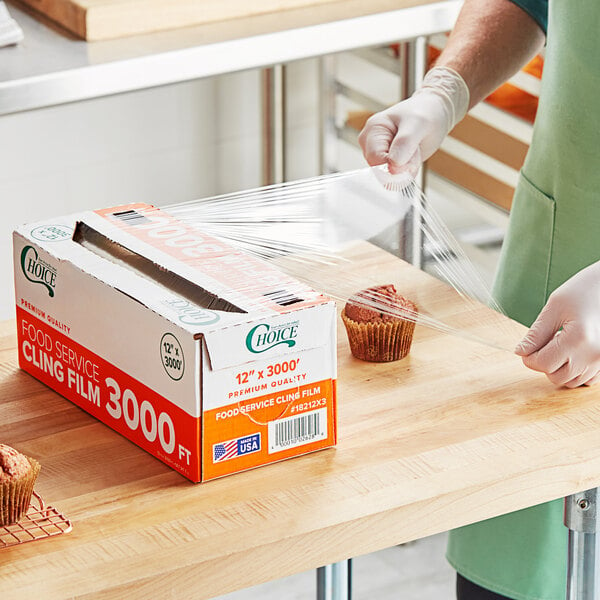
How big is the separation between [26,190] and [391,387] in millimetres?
1960

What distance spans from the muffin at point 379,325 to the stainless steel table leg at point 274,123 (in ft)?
5.62

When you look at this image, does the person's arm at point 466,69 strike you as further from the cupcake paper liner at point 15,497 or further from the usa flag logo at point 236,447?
the cupcake paper liner at point 15,497

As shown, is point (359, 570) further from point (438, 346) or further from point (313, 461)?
point (313, 461)

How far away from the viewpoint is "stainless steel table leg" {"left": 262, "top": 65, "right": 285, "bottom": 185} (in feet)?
9.77

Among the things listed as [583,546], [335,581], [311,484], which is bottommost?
[335,581]

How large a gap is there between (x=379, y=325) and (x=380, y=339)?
0.05ft

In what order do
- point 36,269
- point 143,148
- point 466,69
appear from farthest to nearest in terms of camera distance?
point 143,148 → point 466,69 → point 36,269

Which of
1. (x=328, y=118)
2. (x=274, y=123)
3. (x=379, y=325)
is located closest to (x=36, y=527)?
(x=379, y=325)

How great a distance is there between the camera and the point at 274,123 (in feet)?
9.89

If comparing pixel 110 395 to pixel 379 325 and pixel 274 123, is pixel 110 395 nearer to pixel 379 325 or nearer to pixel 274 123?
pixel 379 325

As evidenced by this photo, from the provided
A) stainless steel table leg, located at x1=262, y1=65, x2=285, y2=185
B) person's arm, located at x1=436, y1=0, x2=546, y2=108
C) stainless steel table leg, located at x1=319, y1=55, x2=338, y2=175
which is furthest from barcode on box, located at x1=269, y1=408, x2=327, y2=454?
stainless steel table leg, located at x1=319, y1=55, x2=338, y2=175

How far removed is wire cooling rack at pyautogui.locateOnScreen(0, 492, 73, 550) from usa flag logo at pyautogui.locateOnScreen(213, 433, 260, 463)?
137 millimetres

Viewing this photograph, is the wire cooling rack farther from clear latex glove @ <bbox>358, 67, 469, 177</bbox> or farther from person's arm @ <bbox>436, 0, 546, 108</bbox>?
person's arm @ <bbox>436, 0, 546, 108</bbox>

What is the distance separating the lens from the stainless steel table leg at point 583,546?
1.17 metres
